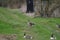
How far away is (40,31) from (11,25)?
7.02 feet

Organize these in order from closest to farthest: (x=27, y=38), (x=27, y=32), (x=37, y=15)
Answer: (x=27, y=38), (x=27, y=32), (x=37, y=15)

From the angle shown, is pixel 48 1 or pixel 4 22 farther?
pixel 48 1

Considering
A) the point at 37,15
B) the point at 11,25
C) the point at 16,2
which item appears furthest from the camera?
the point at 16,2

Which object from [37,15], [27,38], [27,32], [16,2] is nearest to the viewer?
[27,38]

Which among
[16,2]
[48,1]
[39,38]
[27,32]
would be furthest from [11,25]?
[16,2]

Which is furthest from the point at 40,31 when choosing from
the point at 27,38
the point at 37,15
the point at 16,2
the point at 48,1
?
the point at 16,2

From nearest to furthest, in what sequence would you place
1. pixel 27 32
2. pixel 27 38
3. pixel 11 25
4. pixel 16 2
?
pixel 27 38 → pixel 27 32 → pixel 11 25 → pixel 16 2

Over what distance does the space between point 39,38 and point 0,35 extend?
87.8 inches

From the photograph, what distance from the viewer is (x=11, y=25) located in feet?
53.7

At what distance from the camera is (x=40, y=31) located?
51.1 feet

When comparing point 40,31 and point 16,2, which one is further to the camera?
point 16,2

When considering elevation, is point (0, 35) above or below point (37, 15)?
above

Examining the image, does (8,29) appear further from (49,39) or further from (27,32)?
(49,39)

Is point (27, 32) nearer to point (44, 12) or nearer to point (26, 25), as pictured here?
point (26, 25)
